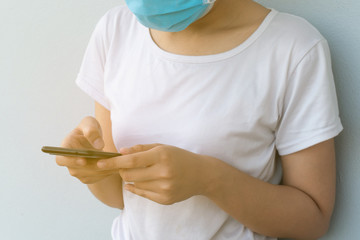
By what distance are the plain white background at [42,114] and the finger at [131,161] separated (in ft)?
1.65

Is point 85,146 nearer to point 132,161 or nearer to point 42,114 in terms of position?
point 132,161

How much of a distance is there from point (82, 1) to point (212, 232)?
0.66 meters

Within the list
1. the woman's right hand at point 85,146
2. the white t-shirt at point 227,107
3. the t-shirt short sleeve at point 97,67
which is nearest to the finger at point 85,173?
the woman's right hand at point 85,146

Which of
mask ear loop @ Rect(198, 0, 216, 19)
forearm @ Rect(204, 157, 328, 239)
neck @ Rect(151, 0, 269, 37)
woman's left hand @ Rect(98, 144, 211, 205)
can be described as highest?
mask ear loop @ Rect(198, 0, 216, 19)

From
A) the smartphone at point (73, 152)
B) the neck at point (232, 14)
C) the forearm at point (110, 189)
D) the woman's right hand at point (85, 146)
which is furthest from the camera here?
the forearm at point (110, 189)

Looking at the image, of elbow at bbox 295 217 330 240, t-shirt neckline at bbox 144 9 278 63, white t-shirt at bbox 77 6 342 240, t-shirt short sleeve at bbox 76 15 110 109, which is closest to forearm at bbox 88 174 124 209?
white t-shirt at bbox 77 6 342 240

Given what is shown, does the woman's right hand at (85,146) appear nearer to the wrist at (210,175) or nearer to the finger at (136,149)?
the finger at (136,149)

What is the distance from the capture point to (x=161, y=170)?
27.2 inches

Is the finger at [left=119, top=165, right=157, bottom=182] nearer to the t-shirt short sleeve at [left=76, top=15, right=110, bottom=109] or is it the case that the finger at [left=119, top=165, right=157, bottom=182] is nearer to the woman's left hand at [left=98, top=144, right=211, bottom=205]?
the woman's left hand at [left=98, top=144, right=211, bottom=205]

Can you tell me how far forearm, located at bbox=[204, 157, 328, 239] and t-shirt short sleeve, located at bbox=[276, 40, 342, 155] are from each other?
9cm

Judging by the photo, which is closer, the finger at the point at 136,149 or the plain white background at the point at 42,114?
the finger at the point at 136,149

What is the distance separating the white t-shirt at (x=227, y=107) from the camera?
0.76 metres

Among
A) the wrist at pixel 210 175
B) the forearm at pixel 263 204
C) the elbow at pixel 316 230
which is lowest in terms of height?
the elbow at pixel 316 230

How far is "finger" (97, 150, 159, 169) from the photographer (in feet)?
2.20
